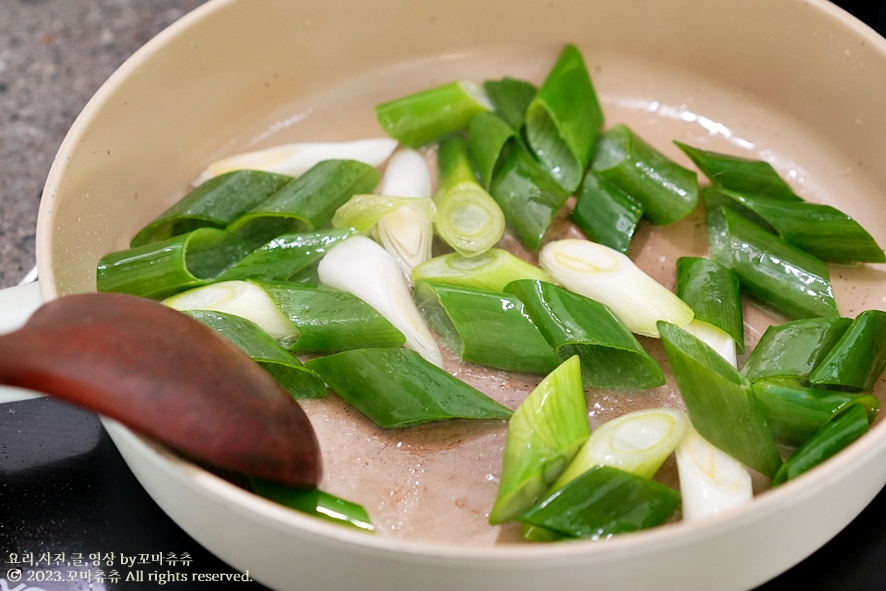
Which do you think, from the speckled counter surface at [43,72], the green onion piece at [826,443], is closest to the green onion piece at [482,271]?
the green onion piece at [826,443]

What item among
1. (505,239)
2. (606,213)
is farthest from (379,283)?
(606,213)

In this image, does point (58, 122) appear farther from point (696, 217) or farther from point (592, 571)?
point (592, 571)

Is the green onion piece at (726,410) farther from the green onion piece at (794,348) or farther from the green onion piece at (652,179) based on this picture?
the green onion piece at (652,179)

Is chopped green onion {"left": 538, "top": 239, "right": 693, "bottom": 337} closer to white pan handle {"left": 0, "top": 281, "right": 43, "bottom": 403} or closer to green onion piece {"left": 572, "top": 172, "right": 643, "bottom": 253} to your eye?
green onion piece {"left": 572, "top": 172, "right": 643, "bottom": 253}

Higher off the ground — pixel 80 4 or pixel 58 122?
pixel 80 4

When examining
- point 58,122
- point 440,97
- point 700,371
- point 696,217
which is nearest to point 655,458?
point 700,371

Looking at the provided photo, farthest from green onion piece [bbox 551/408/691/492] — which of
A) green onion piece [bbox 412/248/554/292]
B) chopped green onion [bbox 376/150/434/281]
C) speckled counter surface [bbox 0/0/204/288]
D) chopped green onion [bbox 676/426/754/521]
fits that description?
speckled counter surface [bbox 0/0/204/288]

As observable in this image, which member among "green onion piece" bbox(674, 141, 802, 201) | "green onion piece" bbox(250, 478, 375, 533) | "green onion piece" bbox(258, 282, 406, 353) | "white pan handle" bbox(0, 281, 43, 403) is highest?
"green onion piece" bbox(674, 141, 802, 201)

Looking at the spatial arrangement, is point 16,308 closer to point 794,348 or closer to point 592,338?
point 592,338
